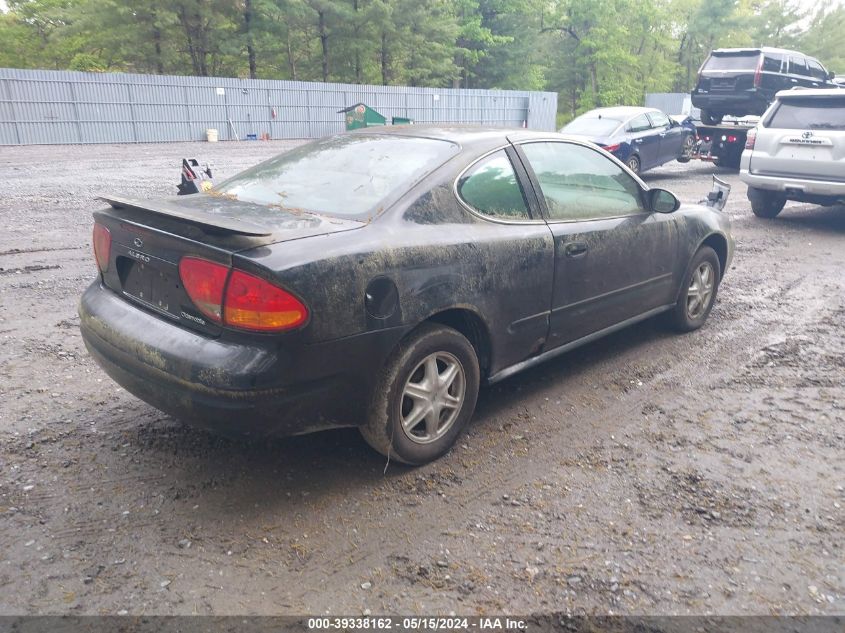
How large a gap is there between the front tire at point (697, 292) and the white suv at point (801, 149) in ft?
16.6

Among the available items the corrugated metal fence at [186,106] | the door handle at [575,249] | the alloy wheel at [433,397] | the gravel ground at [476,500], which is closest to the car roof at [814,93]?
the gravel ground at [476,500]

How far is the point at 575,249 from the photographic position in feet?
12.9

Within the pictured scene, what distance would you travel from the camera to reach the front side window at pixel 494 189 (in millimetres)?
3527

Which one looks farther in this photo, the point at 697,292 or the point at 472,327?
the point at 697,292

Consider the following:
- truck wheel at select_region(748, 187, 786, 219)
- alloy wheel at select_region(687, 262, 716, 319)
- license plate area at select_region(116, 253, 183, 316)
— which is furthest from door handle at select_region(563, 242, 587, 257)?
truck wheel at select_region(748, 187, 786, 219)

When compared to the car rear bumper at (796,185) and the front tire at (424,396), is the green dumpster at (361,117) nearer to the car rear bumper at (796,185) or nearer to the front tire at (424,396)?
the car rear bumper at (796,185)

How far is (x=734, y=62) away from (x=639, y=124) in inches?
195

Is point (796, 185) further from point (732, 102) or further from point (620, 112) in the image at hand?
point (732, 102)

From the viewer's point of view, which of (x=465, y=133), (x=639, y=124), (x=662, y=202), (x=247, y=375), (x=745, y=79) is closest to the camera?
(x=247, y=375)

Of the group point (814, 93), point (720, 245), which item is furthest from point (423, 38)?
point (720, 245)

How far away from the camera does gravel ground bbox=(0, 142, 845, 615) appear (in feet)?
8.27

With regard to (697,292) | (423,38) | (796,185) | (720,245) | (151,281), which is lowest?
(697,292)

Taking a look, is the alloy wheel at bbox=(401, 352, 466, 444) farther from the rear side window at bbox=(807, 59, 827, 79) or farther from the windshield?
the rear side window at bbox=(807, 59, 827, 79)

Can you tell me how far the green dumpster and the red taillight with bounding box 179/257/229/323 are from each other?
23.4 m
